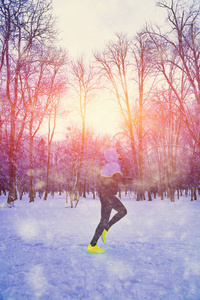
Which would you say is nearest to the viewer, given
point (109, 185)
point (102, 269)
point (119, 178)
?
point (102, 269)

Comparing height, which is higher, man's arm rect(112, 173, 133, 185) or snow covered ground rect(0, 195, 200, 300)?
man's arm rect(112, 173, 133, 185)

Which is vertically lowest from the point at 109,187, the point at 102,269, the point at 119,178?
the point at 102,269

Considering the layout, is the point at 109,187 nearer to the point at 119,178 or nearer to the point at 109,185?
the point at 109,185

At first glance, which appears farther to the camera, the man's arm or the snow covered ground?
the man's arm

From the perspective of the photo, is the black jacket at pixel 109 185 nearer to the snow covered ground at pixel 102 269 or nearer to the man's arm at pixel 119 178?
the man's arm at pixel 119 178

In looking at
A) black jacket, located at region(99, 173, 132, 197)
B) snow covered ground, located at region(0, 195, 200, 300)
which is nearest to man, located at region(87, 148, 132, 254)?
black jacket, located at region(99, 173, 132, 197)

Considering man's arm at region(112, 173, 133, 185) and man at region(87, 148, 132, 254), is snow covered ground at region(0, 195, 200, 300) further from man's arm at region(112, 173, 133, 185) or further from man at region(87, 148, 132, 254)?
man's arm at region(112, 173, 133, 185)

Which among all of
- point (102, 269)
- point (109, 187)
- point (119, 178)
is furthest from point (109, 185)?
point (102, 269)

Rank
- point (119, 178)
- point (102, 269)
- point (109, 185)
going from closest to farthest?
point (102, 269) → point (119, 178) → point (109, 185)

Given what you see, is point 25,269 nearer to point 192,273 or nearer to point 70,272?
point 70,272

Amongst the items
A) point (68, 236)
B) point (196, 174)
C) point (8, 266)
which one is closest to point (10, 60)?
point (68, 236)

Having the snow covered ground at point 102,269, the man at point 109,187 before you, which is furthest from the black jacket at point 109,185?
the snow covered ground at point 102,269

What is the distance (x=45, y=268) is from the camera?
296 centimetres

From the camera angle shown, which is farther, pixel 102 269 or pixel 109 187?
pixel 109 187
